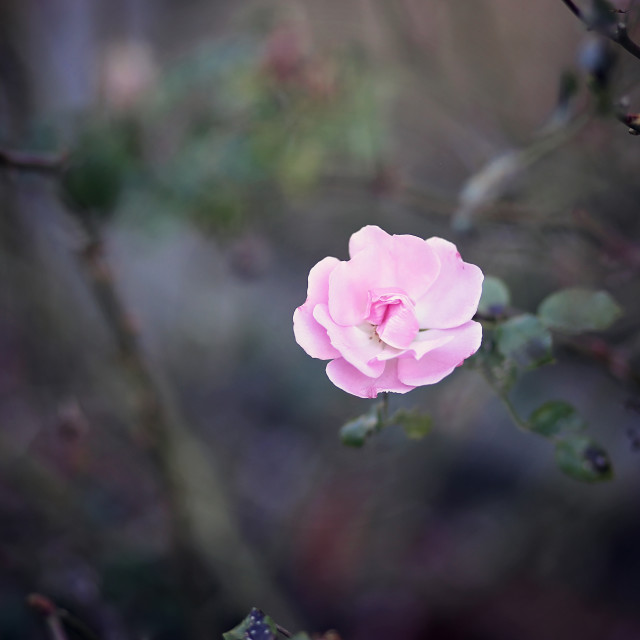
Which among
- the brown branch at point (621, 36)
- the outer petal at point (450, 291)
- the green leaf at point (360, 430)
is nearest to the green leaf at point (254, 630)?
the green leaf at point (360, 430)

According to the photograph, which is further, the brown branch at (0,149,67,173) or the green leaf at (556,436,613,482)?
the brown branch at (0,149,67,173)

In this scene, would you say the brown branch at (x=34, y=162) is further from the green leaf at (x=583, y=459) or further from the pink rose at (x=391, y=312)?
the green leaf at (x=583, y=459)

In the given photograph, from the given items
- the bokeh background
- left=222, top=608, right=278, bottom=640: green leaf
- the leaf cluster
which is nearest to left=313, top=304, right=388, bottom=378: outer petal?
the leaf cluster

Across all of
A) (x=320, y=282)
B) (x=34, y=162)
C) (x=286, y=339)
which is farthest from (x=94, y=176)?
(x=286, y=339)

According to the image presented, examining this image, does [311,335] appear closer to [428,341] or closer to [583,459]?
[428,341]

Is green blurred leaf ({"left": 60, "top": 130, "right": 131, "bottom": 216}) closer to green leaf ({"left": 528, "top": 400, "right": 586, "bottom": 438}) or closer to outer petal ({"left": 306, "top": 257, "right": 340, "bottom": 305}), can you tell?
outer petal ({"left": 306, "top": 257, "right": 340, "bottom": 305})
